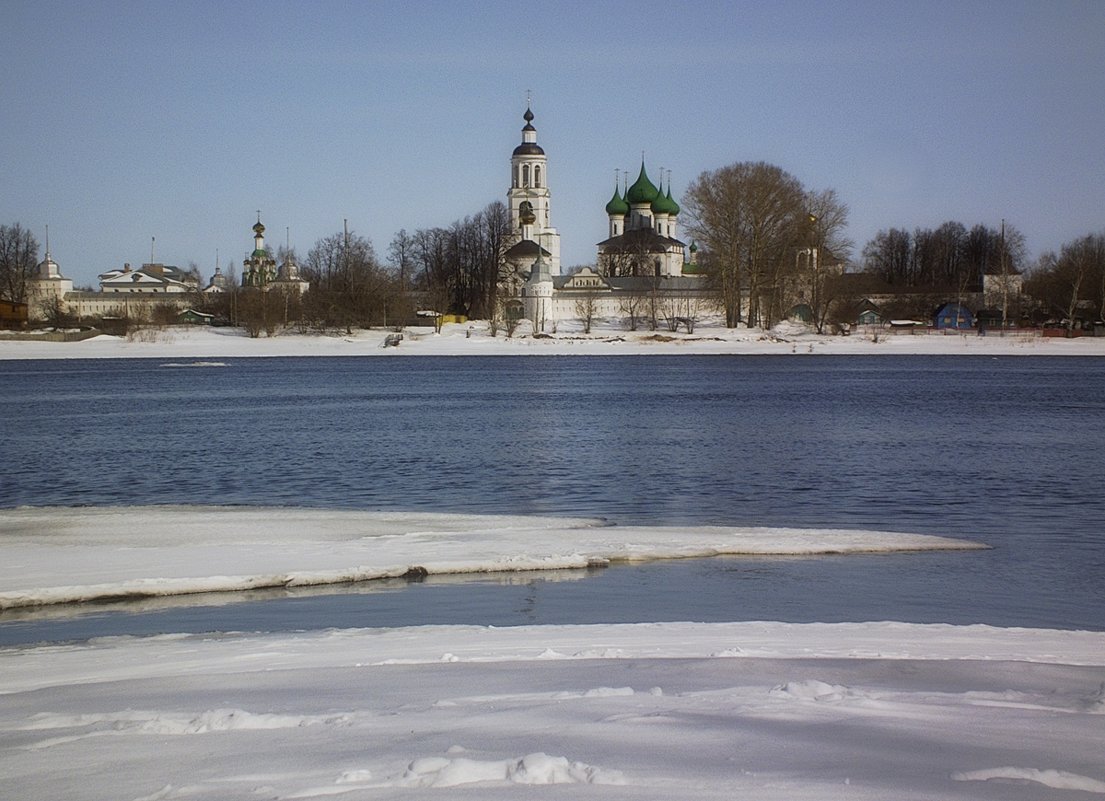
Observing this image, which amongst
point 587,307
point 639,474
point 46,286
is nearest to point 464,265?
point 587,307

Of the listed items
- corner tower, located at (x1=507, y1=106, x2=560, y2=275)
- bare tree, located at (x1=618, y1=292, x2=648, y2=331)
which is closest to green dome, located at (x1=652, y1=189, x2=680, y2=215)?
corner tower, located at (x1=507, y1=106, x2=560, y2=275)

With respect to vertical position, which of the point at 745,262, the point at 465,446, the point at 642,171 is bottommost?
the point at 465,446

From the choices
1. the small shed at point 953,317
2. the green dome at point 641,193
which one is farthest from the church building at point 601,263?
the small shed at point 953,317

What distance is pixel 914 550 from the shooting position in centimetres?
1278

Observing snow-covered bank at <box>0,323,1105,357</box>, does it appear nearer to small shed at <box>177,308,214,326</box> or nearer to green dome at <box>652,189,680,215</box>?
small shed at <box>177,308,214,326</box>

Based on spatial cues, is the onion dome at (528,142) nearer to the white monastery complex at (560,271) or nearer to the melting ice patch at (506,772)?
the white monastery complex at (560,271)

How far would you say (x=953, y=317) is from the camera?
4011 inches

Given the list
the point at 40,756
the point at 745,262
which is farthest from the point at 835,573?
the point at 745,262

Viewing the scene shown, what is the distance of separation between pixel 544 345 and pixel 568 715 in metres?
82.1

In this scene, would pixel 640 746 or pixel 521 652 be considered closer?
pixel 640 746

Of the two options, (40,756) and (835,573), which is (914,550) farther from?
(40,756)

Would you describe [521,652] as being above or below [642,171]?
below

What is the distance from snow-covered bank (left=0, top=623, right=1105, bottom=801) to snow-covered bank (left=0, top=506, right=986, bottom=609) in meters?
2.37

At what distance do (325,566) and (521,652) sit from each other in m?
4.32
